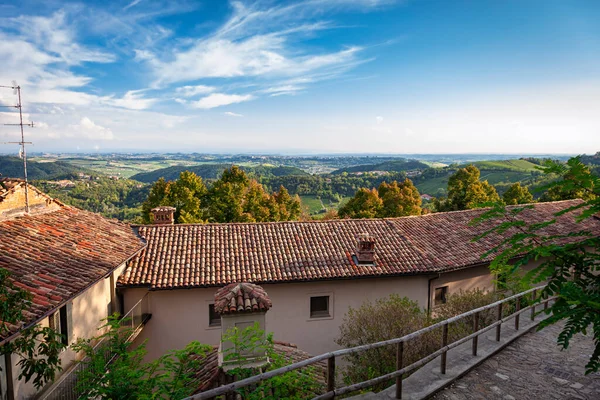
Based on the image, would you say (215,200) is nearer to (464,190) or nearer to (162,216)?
(162,216)

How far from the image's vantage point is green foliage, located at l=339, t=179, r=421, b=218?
33.5m

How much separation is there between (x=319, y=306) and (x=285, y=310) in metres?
1.28

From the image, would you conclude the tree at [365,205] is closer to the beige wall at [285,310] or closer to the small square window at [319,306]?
the beige wall at [285,310]

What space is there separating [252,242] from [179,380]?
10.3 meters

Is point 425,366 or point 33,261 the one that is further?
point 33,261

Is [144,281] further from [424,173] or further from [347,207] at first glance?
[424,173]

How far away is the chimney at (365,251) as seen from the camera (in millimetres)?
13766

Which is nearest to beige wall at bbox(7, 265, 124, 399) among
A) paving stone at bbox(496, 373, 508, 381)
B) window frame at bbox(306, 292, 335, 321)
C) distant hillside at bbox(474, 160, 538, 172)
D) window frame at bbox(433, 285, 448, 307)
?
window frame at bbox(306, 292, 335, 321)

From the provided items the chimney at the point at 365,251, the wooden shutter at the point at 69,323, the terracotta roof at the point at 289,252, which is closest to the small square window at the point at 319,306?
the terracotta roof at the point at 289,252

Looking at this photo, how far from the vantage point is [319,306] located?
13.4 metres

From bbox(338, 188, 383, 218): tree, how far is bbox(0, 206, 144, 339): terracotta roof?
22.6 meters

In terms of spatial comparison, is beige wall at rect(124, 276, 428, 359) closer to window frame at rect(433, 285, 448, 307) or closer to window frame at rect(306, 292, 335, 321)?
window frame at rect(306, 292, 335, 321)

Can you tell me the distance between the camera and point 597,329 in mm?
3473

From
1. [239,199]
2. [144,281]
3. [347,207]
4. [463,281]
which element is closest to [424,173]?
[347,207]
